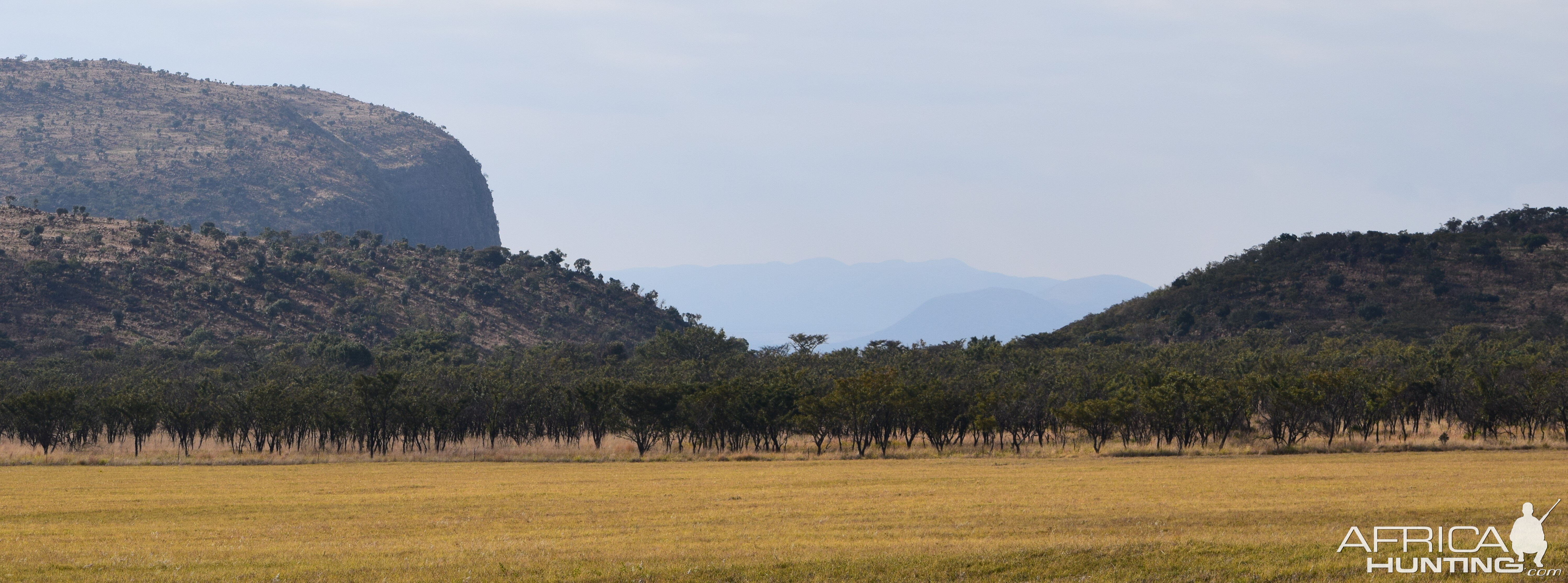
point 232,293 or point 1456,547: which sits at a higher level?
point 232,293

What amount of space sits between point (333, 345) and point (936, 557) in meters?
119

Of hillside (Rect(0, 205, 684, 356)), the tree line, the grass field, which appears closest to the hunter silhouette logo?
the grass field

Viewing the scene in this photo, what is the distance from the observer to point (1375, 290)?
150125mm

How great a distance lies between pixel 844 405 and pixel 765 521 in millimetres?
37719

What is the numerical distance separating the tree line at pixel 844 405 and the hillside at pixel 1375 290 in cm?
4414

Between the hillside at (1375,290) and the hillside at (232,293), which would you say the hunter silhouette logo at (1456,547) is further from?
the hillside at (232,293)

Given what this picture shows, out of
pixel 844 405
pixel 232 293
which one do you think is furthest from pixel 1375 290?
pixel 232 293

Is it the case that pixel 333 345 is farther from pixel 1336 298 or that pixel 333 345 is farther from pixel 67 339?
pixel 1336 298

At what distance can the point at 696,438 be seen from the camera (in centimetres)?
7138

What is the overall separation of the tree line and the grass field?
1489 centimetres

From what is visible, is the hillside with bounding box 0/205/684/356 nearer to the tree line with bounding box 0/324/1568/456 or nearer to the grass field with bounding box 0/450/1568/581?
the tree line with bounding box 0/324/1568/456

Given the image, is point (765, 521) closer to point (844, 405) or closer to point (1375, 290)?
point (844, 405)

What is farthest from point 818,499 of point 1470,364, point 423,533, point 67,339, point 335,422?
point 67,339

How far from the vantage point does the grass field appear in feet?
A: 66.0
